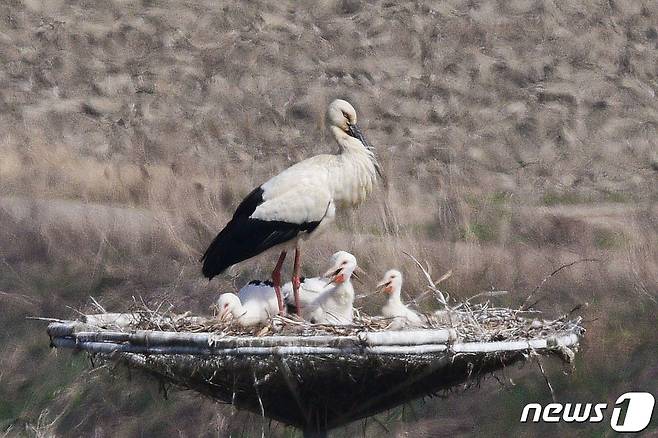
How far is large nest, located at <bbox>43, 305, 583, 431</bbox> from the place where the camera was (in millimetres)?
4895

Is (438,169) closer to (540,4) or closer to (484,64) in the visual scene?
(484,64)

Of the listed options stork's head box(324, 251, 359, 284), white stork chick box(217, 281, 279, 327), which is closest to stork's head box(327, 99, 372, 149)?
stork's head box(324, 251, 359, 284)

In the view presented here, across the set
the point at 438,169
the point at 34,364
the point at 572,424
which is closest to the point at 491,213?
the point at 438,169

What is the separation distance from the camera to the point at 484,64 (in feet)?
51.3

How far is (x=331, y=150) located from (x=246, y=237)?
24.0 ft

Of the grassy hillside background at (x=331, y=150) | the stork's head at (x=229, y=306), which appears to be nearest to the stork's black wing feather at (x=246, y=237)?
the stork's head at (x=229, y=306)

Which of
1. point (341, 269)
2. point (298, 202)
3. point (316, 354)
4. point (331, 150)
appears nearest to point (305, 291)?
point (341, 269)

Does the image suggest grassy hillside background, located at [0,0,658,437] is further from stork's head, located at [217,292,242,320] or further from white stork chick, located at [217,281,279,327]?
stork's head, located at [217,292,242,320]

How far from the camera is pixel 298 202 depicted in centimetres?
608

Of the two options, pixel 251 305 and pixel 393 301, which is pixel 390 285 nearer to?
pixel 393 301

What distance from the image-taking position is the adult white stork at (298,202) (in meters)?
6.02

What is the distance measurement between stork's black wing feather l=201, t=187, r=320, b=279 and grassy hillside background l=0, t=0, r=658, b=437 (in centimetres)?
112

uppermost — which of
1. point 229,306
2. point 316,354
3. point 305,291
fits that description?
point 316,354

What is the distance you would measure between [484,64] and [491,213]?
4203 millimetres
